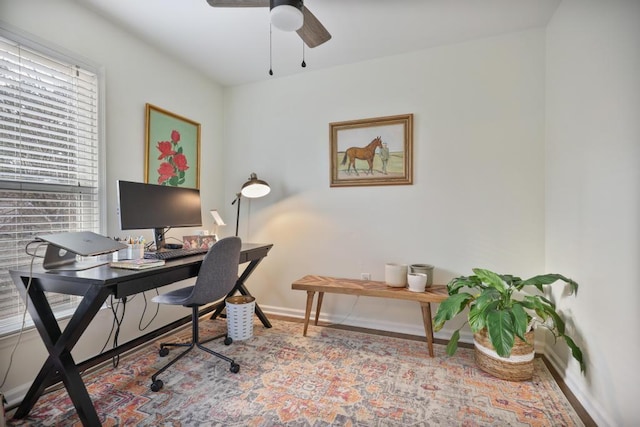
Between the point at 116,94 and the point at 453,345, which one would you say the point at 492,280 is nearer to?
the point at 453,345

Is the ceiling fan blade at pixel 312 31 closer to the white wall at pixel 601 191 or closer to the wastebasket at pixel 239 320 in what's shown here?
the white wall at pixel 601 191

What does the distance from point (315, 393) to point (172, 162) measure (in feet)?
7.46

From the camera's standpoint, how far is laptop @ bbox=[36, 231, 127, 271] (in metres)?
1.53

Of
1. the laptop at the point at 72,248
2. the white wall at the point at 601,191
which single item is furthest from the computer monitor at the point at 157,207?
the white wall at the point at 601,191

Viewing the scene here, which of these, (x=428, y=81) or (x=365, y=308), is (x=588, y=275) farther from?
(x=428, y=81)

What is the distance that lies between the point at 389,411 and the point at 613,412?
104 centimetres

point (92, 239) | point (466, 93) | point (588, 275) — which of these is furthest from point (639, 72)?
point (92, 239)

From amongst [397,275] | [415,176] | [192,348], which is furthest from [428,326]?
[192,348]

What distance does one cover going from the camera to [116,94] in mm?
2297

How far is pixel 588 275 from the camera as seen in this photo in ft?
5.57

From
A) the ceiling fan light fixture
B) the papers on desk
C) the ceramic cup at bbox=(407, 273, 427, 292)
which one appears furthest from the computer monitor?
the ceramic cup at bbox=(407, 273, 427, 292)

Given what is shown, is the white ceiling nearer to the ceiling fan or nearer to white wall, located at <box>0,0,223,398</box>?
white wall, located at <box>0,0,223,398</box>

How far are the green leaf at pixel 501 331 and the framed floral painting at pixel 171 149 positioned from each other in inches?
108

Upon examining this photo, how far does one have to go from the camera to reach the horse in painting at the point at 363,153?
2807 mm
